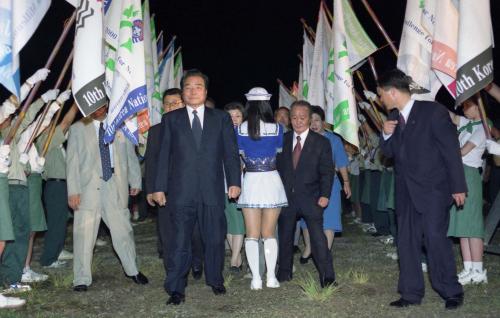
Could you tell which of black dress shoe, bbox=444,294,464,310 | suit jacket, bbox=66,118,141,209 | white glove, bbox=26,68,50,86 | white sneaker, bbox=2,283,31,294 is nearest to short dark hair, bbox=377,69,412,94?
black dress shoe, bbox=444,294,464,310

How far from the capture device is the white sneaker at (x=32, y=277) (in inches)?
303

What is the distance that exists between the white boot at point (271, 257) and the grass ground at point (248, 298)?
14cm

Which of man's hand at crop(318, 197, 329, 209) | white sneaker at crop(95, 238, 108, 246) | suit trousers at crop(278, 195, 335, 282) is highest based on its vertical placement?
man's hand at crop(318, 197, 329, 209)

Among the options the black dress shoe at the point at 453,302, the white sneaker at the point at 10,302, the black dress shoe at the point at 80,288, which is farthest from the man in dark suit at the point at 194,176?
the black dress shoe at the point at 453,302

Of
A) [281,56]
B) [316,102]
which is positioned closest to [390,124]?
[316,102]

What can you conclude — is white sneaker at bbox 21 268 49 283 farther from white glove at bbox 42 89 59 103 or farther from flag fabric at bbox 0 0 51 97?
flag fabric at bbox 0 0 51 97

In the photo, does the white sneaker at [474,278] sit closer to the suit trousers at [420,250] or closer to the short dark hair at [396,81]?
the suit trousers at [420,250]

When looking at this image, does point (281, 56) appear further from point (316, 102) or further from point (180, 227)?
point (180, 227)

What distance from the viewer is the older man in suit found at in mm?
7109

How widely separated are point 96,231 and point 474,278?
13.6 feet

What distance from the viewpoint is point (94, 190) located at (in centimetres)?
716

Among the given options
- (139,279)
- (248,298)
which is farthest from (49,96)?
(248,298)

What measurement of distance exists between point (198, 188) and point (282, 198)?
1.06 meters

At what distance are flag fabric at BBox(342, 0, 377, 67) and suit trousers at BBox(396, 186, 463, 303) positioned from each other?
344 cm
